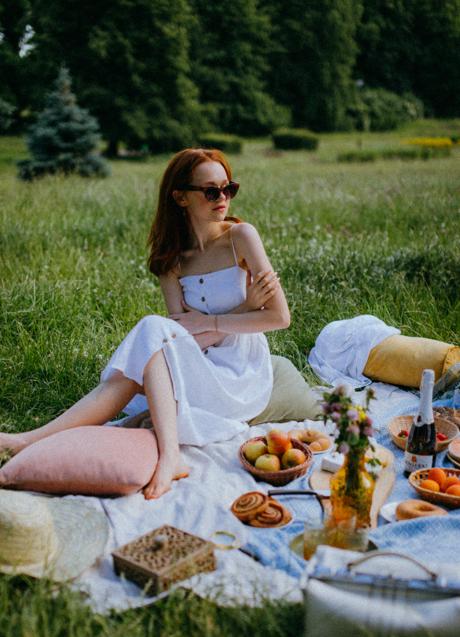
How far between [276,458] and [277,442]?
89 millimetres

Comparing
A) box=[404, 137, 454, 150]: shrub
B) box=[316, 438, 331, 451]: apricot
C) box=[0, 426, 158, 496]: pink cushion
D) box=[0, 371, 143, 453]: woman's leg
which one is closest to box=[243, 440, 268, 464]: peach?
box=[316, 438, 331, 451]: apricot

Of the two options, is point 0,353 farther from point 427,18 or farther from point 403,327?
point 427,18

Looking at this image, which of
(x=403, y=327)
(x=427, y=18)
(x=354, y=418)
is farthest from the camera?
(x=427, y=18)

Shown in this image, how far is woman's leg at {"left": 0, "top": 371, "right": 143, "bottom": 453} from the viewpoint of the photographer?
140 inches

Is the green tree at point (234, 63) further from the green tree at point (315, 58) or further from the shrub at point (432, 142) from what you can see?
the shrub at point (432, 142)

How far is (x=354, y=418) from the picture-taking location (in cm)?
252

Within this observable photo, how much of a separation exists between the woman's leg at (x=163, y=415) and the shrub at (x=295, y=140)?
24871 mm

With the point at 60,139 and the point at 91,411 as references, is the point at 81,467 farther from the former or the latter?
the point at 60,139

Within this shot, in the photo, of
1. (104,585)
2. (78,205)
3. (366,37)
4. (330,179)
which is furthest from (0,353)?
(366,37)

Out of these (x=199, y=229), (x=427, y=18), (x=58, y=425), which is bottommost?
(x=58, y=425)

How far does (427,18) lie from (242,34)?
1044 centimetres

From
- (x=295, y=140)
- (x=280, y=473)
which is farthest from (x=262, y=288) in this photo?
(x=295, y=140)

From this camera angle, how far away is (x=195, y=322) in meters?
3.93

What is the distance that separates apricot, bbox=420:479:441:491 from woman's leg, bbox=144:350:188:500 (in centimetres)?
120
